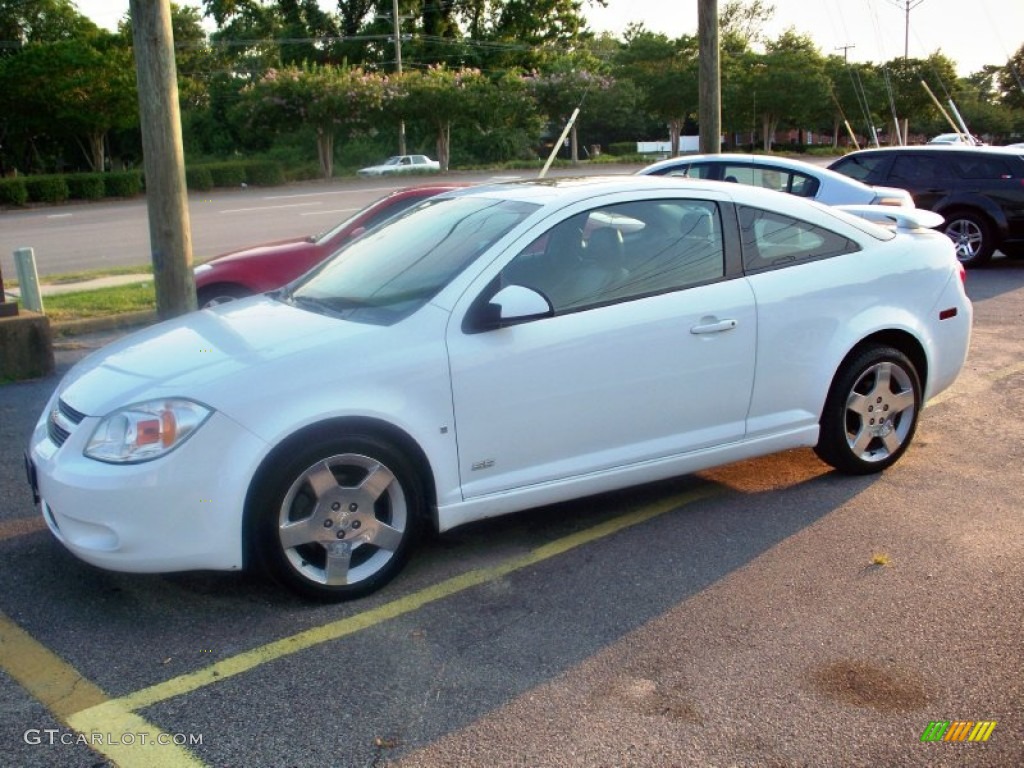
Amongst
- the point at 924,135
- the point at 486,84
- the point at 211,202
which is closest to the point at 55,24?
the point at 486,84

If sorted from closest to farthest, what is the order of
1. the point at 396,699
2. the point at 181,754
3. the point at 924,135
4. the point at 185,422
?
A: the point at 181,754 → the point at 396,699 → the point at 185,422 → the point at 924,135

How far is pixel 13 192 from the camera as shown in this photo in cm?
3353

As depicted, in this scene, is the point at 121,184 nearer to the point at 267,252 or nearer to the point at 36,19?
the point at 36,19

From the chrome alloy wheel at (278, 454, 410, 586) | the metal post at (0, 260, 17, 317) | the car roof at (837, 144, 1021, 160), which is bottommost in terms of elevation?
the chrome alloy wheel at (278, 454, 410, 586)

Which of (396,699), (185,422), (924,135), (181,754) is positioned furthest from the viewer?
(924,135)

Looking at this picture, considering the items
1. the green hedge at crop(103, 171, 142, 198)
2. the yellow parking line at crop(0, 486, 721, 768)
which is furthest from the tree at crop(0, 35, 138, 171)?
the yellow parking line at crop(0, 486, 721, 768)

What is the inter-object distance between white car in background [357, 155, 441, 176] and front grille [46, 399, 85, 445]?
40.0 m

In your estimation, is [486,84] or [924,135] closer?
[486,84]

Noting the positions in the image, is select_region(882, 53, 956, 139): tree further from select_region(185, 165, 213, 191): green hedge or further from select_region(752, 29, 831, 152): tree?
select_region(185, 165, 213, 191): green hedge

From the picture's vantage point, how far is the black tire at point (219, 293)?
934 cm

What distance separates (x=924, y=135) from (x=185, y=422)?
69.4 meters

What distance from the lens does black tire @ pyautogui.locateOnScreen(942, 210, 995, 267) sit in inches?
529

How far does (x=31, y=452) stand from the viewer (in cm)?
433

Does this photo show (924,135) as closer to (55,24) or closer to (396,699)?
(55,24)
